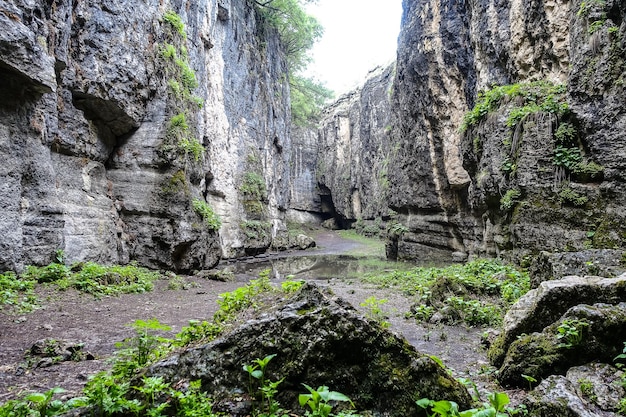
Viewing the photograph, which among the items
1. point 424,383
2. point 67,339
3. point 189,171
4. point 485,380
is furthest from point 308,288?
point 189,171

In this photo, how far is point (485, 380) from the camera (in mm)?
3369

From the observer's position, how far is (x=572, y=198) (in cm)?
813

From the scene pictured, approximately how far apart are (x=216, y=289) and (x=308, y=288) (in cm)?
819

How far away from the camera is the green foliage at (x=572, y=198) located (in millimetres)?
7945

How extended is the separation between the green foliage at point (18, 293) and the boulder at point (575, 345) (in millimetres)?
6519

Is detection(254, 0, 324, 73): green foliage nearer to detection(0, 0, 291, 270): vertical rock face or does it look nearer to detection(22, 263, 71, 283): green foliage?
detection(0, 0, 291, 270): vertical rock face

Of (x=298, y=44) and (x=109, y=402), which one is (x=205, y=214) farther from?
(x=298, y=44)

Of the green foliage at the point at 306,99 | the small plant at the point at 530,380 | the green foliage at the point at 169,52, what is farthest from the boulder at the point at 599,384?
the green foliage at the point at 306,99

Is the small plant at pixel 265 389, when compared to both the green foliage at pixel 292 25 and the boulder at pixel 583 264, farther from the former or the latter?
the green foliage at pixel 292 25

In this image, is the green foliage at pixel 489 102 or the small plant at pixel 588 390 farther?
the green foliage at pixel 489 102

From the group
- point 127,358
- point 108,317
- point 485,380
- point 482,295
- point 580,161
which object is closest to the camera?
point 127,358

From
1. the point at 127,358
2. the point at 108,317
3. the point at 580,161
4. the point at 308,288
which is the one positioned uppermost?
the point at 580,161

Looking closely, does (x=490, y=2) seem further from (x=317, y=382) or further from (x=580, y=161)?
(x=317, y=382)

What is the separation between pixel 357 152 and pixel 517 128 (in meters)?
29.7
